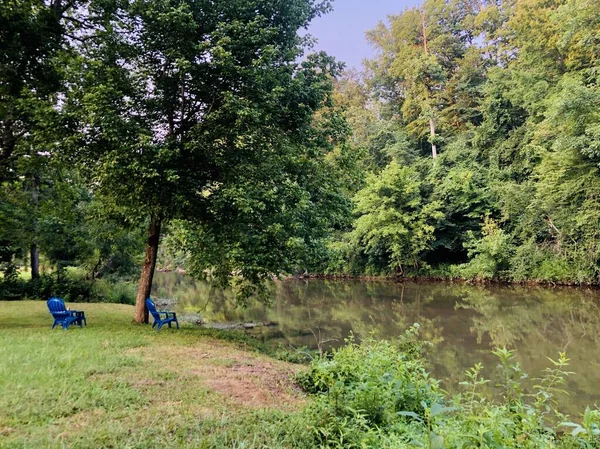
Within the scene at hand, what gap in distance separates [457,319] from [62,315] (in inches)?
456

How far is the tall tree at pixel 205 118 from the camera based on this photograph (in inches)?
264

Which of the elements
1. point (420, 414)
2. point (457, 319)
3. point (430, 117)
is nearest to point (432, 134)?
point (430, 117)

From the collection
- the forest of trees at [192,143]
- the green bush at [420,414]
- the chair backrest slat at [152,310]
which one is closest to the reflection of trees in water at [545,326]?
the forest of trees at [192,143]

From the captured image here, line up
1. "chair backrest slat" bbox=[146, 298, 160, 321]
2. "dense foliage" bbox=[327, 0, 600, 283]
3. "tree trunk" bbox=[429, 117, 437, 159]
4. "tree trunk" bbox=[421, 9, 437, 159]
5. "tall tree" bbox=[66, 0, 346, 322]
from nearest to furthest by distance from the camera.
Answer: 1. "tall tree" bbox=[66, 0, 346, 322]
2. "chair backrest slat" bbox=[146, 298, 160, 321]
3. "dense foliage" bbox=[327, 0, 600, 283]
4. "tree trunk" bbox=[429, 117, 437, 159]
5. "tree trunk" bbox=[421, 9, 437, 159]

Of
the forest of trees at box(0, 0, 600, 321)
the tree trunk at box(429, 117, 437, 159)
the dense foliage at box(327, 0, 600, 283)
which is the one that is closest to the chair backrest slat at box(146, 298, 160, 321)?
the forest of trees at box(0, 0, 600, 321)

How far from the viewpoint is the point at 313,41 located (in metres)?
9.10

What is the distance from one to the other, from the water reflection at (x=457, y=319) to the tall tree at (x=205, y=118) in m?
3.39

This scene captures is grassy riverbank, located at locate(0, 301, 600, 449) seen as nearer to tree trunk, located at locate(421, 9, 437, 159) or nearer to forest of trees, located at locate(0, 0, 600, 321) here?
forest of trees, located at locate(0, 0, 600, 321)

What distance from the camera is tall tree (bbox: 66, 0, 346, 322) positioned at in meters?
6.71

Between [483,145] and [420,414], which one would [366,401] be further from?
[483,145]

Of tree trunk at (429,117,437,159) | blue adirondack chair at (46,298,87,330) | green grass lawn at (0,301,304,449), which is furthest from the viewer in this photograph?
tree trunk at (429,117,437,159)

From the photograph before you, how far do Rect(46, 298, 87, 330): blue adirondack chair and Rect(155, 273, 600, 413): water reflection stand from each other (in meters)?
5.26

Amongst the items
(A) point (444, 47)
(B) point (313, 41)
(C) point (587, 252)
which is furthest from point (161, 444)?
(A) point (444, 47)

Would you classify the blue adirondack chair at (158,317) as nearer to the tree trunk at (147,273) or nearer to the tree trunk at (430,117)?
the tree trunk at (147,273)
